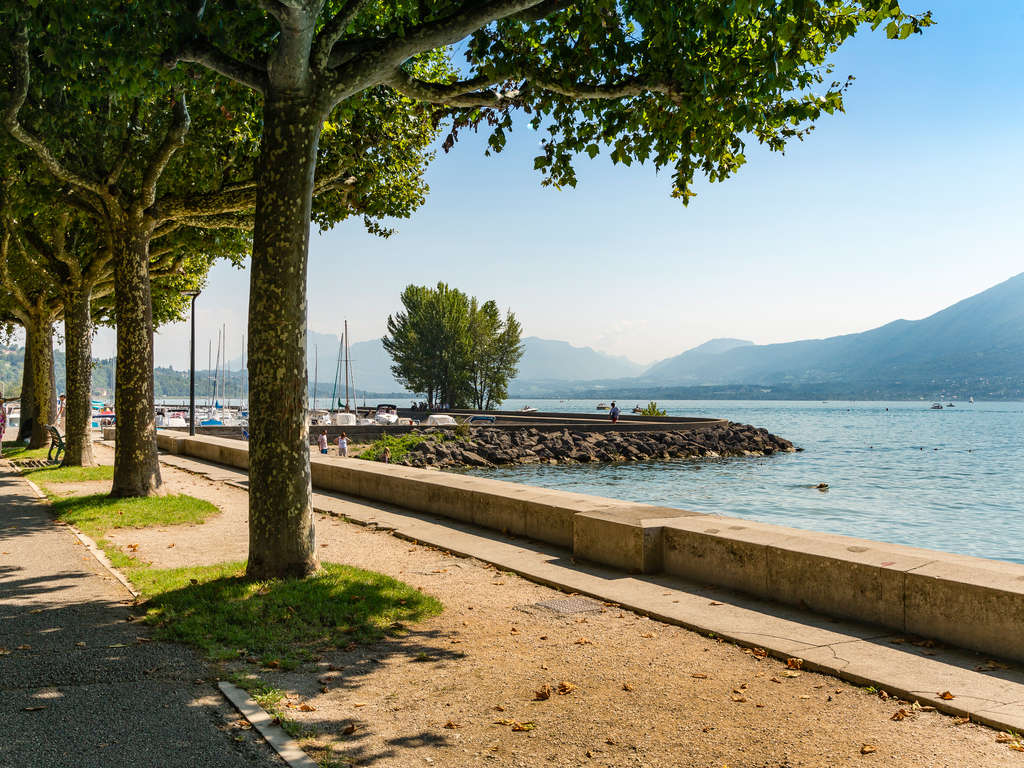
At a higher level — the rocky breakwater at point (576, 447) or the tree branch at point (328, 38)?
the tree branch at point (328, 38)

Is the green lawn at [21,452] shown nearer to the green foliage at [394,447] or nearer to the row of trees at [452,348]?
the green foliage at [394,447]

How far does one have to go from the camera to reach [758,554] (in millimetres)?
7234

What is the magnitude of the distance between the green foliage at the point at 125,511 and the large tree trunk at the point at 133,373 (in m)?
0.55

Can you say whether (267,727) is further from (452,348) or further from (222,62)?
(452,348)

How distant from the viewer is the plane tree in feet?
24.6

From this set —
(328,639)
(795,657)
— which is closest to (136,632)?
(328,639)

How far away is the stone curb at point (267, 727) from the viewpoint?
393cm

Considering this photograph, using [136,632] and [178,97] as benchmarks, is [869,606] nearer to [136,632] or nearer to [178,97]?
[136,632]

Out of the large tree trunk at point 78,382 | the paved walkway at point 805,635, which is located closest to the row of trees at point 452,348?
the large tree trunk at point 78,382

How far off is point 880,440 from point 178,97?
3088 inches

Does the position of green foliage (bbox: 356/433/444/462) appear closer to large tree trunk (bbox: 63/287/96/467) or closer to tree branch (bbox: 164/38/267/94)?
large tree trunk (bbox: 63/287/96/467)

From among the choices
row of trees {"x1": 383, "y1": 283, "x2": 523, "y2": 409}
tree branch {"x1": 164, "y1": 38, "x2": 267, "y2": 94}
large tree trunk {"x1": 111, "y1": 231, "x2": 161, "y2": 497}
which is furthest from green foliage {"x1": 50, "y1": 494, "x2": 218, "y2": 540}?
row of trees {"x1": 383, "y1": 283, "x2": 523, "y2": 409}

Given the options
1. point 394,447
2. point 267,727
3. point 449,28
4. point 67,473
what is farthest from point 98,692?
point 394,447

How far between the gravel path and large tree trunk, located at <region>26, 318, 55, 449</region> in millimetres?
24606
